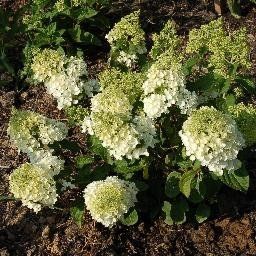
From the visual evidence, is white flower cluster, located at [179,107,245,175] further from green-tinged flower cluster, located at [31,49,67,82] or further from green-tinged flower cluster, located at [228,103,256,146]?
green-tinged flower cluster, located at [31,49,67,82]

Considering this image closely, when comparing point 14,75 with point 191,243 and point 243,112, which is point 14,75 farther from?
point 243,112

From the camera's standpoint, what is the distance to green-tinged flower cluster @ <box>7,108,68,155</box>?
9.73ft

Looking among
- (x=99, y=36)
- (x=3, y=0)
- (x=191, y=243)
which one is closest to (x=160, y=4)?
(x=99, y=36)

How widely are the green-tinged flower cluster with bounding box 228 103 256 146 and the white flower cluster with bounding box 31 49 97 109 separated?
0.84 meters

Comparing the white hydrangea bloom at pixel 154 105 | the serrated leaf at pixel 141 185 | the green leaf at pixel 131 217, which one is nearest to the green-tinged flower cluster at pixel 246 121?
the white hydrangea bloom at pixel 154 105

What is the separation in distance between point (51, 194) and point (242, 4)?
124 inches

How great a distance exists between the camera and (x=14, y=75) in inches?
191

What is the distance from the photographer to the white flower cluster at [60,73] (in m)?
3.02

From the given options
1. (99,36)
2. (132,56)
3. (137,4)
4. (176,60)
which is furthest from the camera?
(137,4)

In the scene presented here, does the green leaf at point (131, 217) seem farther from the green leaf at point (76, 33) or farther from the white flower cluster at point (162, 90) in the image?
the green leaf at point (76, 33)

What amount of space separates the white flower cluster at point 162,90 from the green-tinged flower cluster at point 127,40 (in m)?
0.42

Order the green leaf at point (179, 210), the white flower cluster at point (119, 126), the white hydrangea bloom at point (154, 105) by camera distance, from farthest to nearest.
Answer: the green leaf at point (179, 210) → the white hydrangea bloom at point (154, 105) → the white flower cluster at point (119, 126)

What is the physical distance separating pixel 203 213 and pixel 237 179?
0.50 meters

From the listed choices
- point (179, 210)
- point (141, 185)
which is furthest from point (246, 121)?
point (179, 210)
